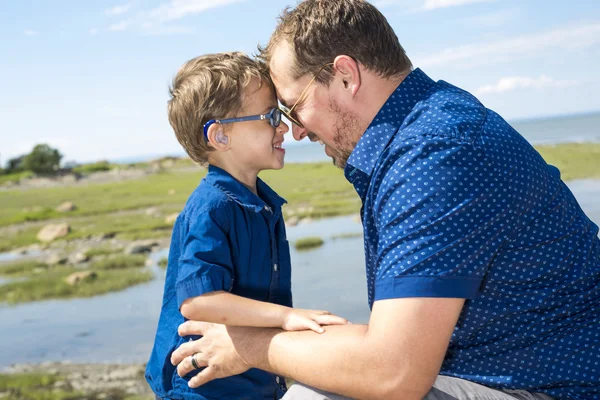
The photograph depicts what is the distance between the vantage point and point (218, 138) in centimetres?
329

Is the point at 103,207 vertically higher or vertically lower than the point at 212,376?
lower

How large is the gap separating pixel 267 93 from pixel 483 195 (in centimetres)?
137

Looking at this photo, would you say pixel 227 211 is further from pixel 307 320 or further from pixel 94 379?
pixel 94 379

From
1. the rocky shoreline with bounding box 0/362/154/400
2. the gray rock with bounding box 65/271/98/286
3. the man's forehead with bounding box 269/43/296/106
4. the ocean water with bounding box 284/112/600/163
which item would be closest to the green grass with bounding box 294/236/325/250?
the gray rock with bounding box 65/271/98/286

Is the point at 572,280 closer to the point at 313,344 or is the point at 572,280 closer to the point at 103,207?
the point at 313,344

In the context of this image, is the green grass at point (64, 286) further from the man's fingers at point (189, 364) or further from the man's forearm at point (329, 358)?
the man's forearm at point (329, 358)

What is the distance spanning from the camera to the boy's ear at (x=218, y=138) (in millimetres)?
3256

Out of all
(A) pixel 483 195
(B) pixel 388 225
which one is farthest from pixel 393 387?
(A) pixel 483 195

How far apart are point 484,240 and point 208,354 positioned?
134cm

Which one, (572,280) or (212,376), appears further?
(212,376)

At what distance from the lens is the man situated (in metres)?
2.24

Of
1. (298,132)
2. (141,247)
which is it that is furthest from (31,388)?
(141,247)

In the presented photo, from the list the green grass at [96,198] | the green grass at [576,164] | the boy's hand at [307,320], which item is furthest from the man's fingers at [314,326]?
the green grass at [96,198]

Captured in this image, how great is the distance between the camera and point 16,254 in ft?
52.3
